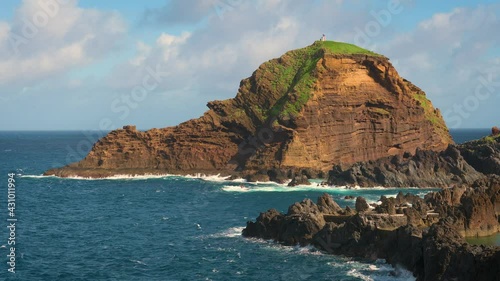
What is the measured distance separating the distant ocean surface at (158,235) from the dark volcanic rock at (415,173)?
4432mm

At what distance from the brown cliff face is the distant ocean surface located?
49.9ft

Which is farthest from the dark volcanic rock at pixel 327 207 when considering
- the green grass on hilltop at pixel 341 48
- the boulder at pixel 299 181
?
the green grass on hilltop at pixel 341 48

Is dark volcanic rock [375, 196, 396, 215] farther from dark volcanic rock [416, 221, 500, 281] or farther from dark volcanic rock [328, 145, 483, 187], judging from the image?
dark volcanic rock [328, 145, 483, 187]

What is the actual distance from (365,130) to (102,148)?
59.4 m

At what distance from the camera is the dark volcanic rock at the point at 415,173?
107 metres

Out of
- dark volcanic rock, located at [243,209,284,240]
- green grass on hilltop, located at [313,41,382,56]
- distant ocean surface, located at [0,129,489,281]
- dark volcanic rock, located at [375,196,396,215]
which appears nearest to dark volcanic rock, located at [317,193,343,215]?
dark volcanic rock, located at [375,196,396,215]

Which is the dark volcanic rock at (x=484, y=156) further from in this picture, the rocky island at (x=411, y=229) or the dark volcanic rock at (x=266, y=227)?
the dark volcanic rock at (x=266, y=227)

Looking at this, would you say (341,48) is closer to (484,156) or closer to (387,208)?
(484,156)

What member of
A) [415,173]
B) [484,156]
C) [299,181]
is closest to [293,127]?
[299,181]

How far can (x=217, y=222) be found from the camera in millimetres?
75562

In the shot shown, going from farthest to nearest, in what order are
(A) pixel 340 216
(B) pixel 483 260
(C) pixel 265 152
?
(C) pixel 265 152 → (A) pixel 340 216 → (B) pixel 483 260

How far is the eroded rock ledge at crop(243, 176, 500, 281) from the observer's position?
4391cm

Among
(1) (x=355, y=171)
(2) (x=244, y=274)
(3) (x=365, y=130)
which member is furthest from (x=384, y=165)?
(2) (x=244, y=274)

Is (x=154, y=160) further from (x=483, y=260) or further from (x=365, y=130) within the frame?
(x=483, y=260)
